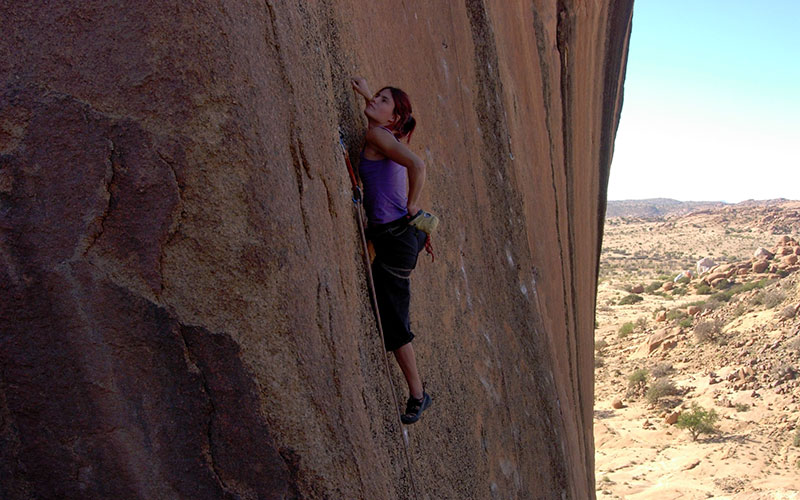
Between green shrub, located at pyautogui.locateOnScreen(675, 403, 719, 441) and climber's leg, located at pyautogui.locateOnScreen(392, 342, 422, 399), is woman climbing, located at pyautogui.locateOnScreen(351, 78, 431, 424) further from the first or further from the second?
green shrub, located at pyautogui.locateOnScreen(675, 403, 719, 441)

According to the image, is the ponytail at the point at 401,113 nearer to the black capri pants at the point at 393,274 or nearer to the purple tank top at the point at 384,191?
the purple tank top at the point at 384,191

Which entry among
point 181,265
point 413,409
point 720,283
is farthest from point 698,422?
point 181,265

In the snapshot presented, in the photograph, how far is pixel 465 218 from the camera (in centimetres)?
410

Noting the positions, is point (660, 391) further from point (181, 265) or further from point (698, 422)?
point (181, 265)

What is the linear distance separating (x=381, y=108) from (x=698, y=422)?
47.1 feet

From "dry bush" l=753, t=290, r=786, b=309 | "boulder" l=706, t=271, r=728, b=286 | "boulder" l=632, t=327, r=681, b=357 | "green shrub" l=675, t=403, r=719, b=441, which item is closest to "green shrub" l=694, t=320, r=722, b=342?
"boulder" l=632, t=327, r=681, b=357

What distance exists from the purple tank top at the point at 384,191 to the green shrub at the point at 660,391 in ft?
52.8

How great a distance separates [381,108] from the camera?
2803 millimetres

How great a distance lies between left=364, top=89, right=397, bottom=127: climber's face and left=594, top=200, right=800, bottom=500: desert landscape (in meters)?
10.1

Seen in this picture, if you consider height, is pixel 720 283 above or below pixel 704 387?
above

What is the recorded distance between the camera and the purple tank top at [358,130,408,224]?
2.77 meters

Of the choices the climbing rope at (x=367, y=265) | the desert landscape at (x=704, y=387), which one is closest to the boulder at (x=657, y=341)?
the desert landscape at (x=704, y=387)

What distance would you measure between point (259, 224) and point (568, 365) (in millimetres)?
5043

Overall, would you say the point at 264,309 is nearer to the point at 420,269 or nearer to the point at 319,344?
the point at 319,344
